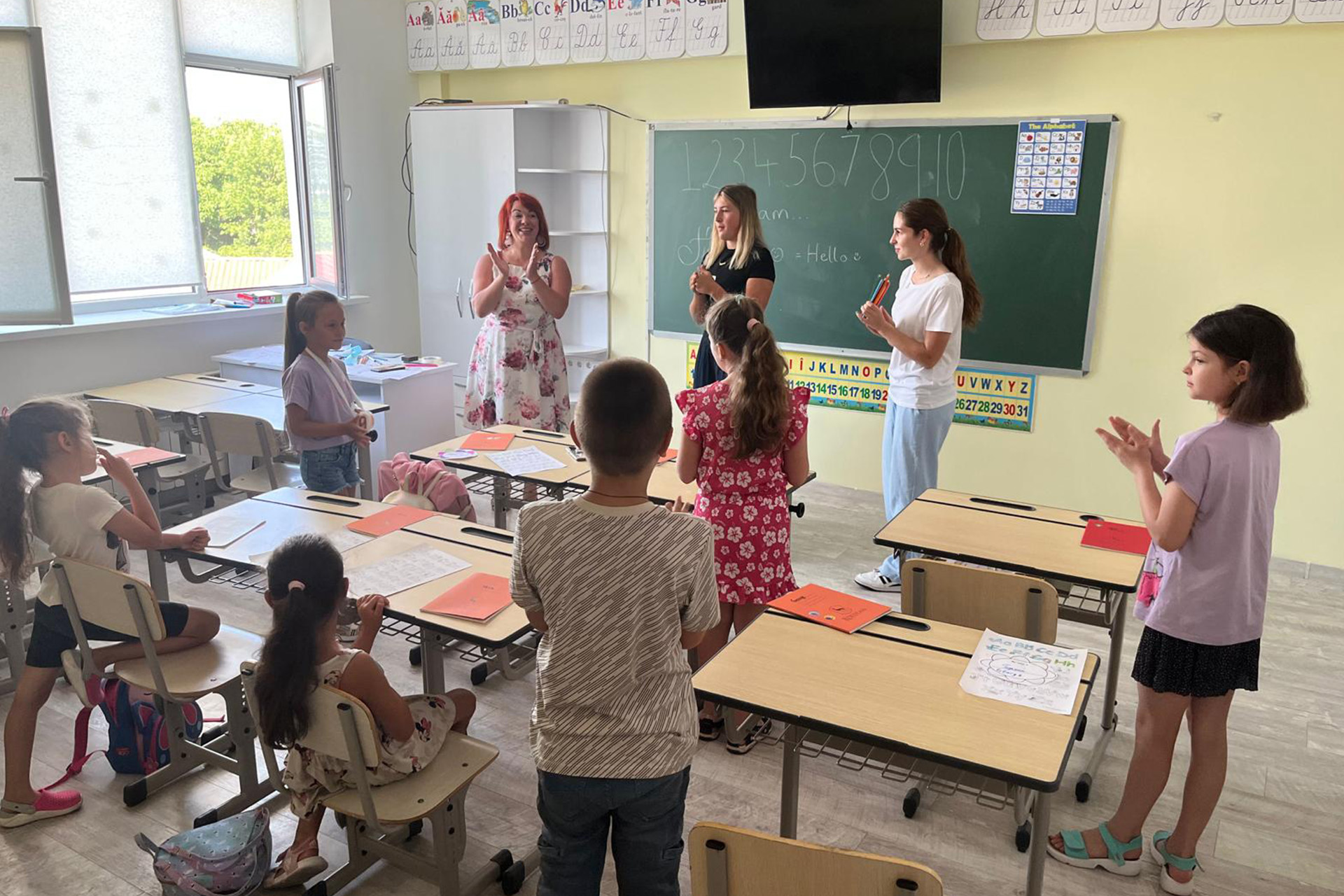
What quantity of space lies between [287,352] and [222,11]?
3310 mm

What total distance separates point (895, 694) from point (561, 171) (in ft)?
15.1

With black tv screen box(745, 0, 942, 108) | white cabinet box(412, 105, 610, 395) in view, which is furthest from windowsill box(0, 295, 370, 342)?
black tv screen box(745, 0, 942, 108)

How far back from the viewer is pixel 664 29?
539 cm

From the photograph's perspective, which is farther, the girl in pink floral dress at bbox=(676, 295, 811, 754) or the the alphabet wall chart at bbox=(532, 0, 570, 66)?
the the alphabet wall chart at bbox=(532, 0, 570, 66)

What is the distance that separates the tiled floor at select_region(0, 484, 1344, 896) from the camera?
2.32 metres

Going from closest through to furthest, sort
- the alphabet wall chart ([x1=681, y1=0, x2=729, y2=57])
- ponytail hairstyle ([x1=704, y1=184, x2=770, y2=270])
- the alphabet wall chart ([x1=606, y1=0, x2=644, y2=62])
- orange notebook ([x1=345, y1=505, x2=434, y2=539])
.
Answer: orange notebook ([x1=345, y1=505, x2=434, y2=539]) → ponytail hairstyle ([x1=704, y1=184, x2=770, y2=270]) → the alphabet wall chart ([x1=681, y1=0, x2=729, y2=57]) → the alphabet wall chart ([x1=606, y1=0, x2=644, y2=62])

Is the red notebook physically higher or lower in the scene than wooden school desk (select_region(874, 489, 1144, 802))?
higher

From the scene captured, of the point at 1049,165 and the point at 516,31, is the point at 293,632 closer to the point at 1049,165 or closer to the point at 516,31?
the point at 1049,165

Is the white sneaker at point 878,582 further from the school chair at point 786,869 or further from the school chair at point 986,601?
the school chair at point 786,869

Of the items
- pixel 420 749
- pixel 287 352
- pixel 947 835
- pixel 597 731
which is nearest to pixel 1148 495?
pixel 947 835

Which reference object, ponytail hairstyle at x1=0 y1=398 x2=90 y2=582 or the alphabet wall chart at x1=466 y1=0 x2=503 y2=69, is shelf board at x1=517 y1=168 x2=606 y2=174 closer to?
the alphabet wall chart at x1=466 y1=0 x2=503 y2=69

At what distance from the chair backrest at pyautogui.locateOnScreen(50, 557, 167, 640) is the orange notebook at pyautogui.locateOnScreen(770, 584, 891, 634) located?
1.47 metres

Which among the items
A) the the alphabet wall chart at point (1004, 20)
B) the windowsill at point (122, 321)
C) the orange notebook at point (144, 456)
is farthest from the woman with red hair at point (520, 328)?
the the alphabet wall chart at point (1004, 20)

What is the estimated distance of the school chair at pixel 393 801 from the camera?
1872 millimetres
